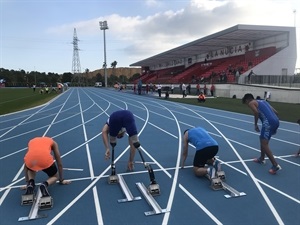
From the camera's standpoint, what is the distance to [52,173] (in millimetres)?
4910

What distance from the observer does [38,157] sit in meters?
4.54

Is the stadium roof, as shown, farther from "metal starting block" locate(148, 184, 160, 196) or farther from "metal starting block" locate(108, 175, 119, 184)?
"metal starting block" locate(148, 184, 160, 196)

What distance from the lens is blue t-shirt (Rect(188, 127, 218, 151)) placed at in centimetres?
532

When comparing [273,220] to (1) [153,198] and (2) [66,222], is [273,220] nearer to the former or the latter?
(1) [153,198]

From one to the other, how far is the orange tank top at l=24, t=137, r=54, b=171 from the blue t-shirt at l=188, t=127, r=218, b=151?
2.60 m

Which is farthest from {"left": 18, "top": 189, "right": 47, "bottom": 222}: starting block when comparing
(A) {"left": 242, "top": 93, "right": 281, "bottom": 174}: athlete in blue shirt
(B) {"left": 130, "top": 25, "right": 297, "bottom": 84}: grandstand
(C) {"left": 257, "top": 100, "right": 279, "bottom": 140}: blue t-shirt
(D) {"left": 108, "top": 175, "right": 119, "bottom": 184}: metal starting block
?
(B) {"left": 130, "top": 25, "right": 297, "bottom": 84}: grandstand

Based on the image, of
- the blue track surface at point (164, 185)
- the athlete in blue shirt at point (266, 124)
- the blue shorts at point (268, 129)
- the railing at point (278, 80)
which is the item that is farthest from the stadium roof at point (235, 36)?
the blue shorts at point (268, 129)

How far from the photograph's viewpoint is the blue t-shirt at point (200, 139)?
5.32 meters

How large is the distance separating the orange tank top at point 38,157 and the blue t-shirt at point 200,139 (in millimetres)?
2603

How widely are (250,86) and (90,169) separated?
2145 centimetres

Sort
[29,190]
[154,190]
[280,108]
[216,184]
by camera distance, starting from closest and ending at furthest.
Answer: [29,190] → [154,190] → [216,184] → [280,108]

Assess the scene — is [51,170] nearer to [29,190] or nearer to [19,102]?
[29,190]

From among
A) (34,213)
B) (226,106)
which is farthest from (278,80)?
(34,213)

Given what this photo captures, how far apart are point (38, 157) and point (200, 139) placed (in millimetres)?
2855
